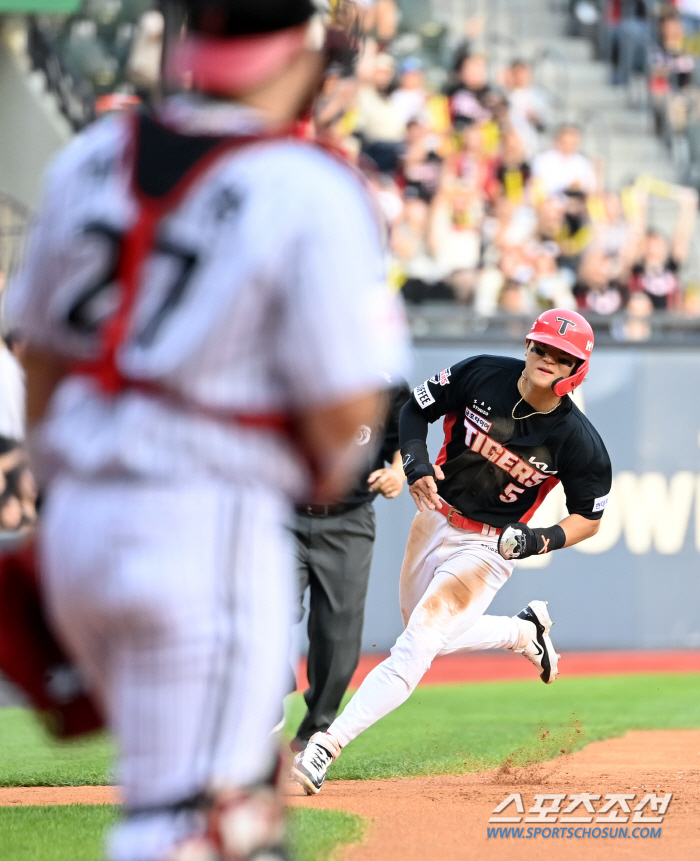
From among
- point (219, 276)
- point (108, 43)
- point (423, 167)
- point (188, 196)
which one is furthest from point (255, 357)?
point (108, 43)

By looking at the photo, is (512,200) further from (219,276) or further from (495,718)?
(219,276)

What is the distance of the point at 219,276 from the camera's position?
2100 millimetres

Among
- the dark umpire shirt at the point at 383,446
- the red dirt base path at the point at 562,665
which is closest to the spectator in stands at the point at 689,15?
the red dirt base path at the point at 562,665

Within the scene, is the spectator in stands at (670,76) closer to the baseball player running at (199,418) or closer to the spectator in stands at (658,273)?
the spectator in stands at (658,273)

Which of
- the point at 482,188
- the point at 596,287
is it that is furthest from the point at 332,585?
the point at 482,188

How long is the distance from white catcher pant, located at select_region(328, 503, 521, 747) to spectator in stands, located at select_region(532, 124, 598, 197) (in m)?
8.03

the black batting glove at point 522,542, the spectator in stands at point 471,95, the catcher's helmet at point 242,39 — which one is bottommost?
the spectator in stands at point 471,95

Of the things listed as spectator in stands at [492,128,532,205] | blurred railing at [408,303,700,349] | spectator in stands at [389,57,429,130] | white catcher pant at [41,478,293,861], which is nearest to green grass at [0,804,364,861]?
white catcher pant at [41,478,293,861]

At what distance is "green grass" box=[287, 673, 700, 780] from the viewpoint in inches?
280

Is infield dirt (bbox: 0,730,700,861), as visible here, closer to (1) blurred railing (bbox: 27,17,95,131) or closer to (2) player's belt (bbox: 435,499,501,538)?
(2) player's belt (bbox: 435,499,501,538)

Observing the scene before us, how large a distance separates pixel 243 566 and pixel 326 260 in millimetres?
502

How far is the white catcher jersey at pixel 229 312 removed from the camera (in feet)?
6.86

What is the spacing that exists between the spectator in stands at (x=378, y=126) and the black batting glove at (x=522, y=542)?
718 cm

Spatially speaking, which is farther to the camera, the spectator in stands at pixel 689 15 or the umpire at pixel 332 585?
the spectator in stands at pixel 689 15
